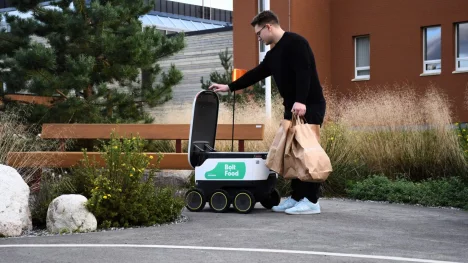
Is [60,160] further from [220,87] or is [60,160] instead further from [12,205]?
[12,205]

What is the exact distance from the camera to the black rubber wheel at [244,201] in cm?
920

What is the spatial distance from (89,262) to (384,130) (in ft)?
26.9

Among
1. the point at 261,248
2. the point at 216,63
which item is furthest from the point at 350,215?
the point at 216,63

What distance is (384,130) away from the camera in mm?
13523

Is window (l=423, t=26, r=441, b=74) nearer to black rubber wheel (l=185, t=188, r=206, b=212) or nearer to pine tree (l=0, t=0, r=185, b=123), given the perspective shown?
pine tree (l=0, t=0, r=185, b=123)

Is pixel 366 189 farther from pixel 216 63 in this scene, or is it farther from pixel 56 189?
pixel 216 63

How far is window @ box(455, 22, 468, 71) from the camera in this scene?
29.2 meters

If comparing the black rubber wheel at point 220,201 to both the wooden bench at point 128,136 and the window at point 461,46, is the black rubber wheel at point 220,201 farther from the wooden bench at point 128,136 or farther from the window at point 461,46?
the window at point 461,46

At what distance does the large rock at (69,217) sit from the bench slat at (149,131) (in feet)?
13.2

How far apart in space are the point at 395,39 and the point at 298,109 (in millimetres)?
22814

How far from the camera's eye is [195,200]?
953cm

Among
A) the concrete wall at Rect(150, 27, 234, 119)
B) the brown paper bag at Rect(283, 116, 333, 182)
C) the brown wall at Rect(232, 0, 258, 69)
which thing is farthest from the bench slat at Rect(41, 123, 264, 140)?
the concrete wall at Rect(150, 27, 234, 119)

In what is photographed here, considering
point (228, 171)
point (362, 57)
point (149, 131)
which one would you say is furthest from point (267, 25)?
point (362, 57)

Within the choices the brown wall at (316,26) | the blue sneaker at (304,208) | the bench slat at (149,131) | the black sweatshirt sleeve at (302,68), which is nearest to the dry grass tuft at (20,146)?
the bench slat at (149,131)
